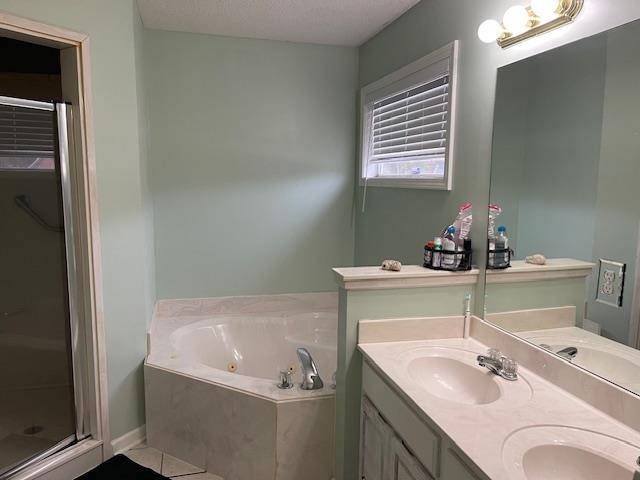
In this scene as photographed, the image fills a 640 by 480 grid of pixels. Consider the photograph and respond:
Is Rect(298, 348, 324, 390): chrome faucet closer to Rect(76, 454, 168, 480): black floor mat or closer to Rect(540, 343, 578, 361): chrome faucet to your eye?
Rect(76, 454, 168, 480): black floor mat

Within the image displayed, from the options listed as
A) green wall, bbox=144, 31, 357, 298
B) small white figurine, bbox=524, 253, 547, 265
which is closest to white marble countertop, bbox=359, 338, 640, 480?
small white figurine, bbox=524, 253, 547, 265

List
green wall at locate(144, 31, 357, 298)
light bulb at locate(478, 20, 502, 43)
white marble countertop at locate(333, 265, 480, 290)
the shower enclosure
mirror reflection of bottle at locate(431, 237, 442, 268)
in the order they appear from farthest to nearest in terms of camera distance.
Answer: green wall at locate(144, 31, 357, 298) → the shower enclosure → mirror reflection of bottle at locate(431, 237, 442, 268) → white marble countertop at locate(333, 265, 480, 290) → light bulb at locate(478, 20, 502, 43)

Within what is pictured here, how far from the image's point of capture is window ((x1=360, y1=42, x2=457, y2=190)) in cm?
217

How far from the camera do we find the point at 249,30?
9.53ft

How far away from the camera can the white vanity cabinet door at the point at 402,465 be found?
4.55 ft

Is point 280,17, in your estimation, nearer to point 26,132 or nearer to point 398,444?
point 26,132

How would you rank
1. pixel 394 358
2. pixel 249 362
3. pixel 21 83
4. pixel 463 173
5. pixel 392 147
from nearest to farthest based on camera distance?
pixel 394 358
pixel 463 173
pixel 392 147
pixel 249 362
pixel 21 83

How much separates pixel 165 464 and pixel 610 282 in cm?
219

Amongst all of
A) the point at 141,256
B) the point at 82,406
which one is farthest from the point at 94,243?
the point at 82,406

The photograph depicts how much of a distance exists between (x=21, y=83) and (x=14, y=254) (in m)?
1.57

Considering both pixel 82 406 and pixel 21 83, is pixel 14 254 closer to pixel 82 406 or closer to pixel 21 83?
pixel 82 406

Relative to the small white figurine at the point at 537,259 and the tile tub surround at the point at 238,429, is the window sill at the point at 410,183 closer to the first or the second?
the small white figurine at the point at 537,259

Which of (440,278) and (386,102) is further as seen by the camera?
(386,102)

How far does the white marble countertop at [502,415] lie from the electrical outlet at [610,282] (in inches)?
13.1
